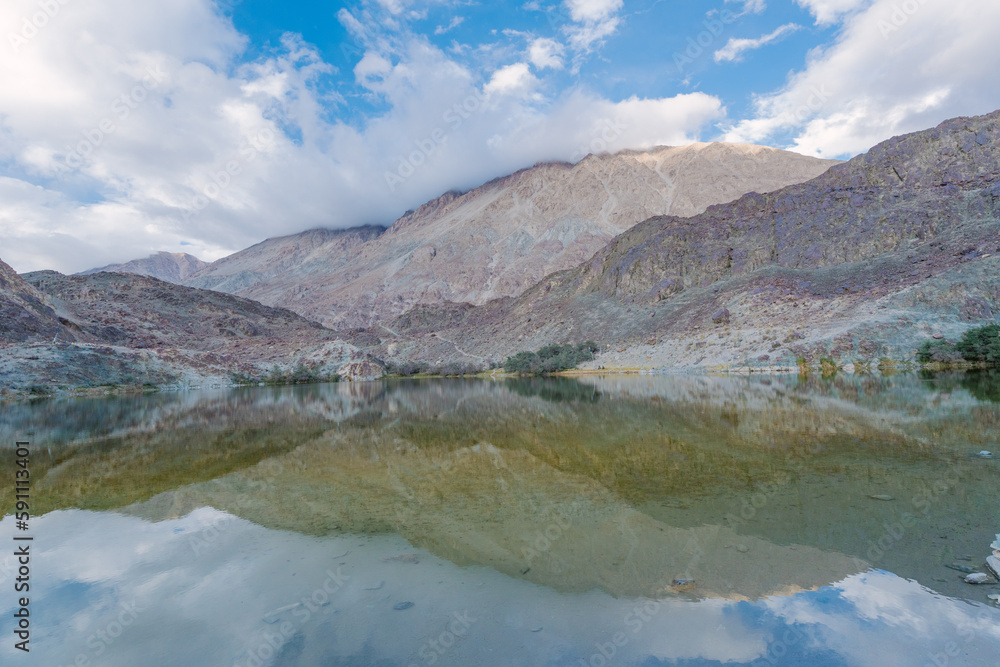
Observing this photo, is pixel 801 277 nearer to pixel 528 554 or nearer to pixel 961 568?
pixel 961 568

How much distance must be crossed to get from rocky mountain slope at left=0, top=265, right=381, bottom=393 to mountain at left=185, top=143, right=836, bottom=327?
157ft

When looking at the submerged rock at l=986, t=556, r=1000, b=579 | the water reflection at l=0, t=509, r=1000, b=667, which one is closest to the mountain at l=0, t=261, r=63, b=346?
the water reflection at l=0, t=509, r=1000, b=667

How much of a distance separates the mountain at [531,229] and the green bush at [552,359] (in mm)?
66738

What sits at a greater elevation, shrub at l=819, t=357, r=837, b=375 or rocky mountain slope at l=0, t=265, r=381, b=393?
rocky mountain slope at l=0, t=265, r=381, b=393

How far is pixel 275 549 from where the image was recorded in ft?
21.8

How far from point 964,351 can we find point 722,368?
17.5 meters

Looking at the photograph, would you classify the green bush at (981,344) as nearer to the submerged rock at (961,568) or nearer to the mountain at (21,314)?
the submerged rock at (961,568)

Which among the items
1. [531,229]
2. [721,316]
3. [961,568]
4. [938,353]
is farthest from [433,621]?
[531,229]

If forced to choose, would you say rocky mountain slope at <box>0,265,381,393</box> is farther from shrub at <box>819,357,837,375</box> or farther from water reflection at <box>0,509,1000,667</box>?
shrub at <box>819,357,837,375</box>

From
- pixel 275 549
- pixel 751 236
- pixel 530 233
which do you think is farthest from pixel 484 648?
pixel 530 233

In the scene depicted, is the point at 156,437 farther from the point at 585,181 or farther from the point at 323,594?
the point at 585,181

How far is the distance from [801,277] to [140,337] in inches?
3522

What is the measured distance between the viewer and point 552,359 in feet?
218

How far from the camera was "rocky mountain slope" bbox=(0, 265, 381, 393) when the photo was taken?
44906 mm
